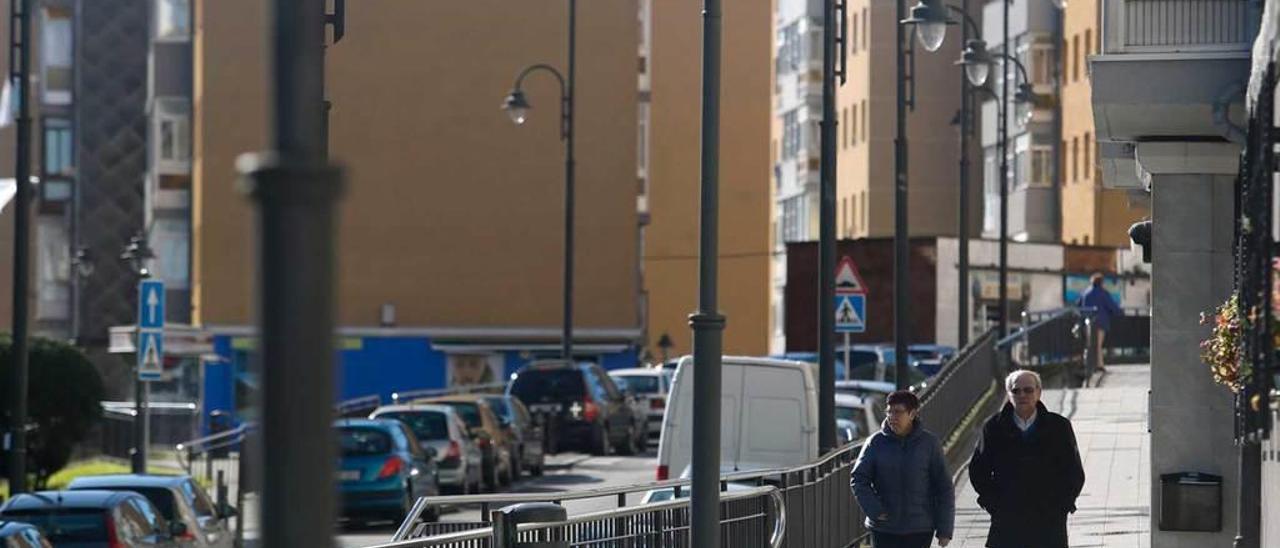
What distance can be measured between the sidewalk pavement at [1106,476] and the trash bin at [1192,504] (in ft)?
4.41

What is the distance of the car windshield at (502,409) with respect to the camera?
138 ft

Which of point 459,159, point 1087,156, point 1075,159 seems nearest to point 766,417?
point 459,159

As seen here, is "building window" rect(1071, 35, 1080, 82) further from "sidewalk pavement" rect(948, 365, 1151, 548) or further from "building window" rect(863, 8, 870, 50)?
"sidewalk pavement" rect(948, 365, 1151, 548)

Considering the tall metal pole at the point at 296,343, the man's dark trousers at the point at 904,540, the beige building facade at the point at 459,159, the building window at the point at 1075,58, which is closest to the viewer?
the tall metal pole at the point at 296,343

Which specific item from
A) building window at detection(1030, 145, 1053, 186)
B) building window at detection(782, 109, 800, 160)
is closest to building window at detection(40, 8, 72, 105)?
building window at detection(782, 109, 800, 160)

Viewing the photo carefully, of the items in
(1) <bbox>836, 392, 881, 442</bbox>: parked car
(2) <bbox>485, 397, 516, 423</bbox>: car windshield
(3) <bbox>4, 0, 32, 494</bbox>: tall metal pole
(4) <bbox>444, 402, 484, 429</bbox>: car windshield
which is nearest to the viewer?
(3) <bbox>4, 0, 32, 494</bbox>: tall metal pole

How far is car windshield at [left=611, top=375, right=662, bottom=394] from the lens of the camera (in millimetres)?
50938

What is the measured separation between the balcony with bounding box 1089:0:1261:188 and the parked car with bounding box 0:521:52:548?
702 centimetres

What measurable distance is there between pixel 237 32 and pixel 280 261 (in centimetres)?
6740

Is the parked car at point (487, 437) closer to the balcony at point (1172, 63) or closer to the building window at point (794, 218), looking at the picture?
the balcony at point (1172, 63)

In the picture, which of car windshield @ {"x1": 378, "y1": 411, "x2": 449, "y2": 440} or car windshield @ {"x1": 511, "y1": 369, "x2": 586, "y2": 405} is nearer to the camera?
car windshield @ {"x1": 378, "y1": 411, "x2": 449, "y2": 440}

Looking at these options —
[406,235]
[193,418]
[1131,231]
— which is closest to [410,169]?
[406,235]

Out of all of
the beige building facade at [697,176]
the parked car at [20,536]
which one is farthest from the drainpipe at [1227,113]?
the beige building facade at [697,176]

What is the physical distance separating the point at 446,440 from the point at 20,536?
62.5 ft
